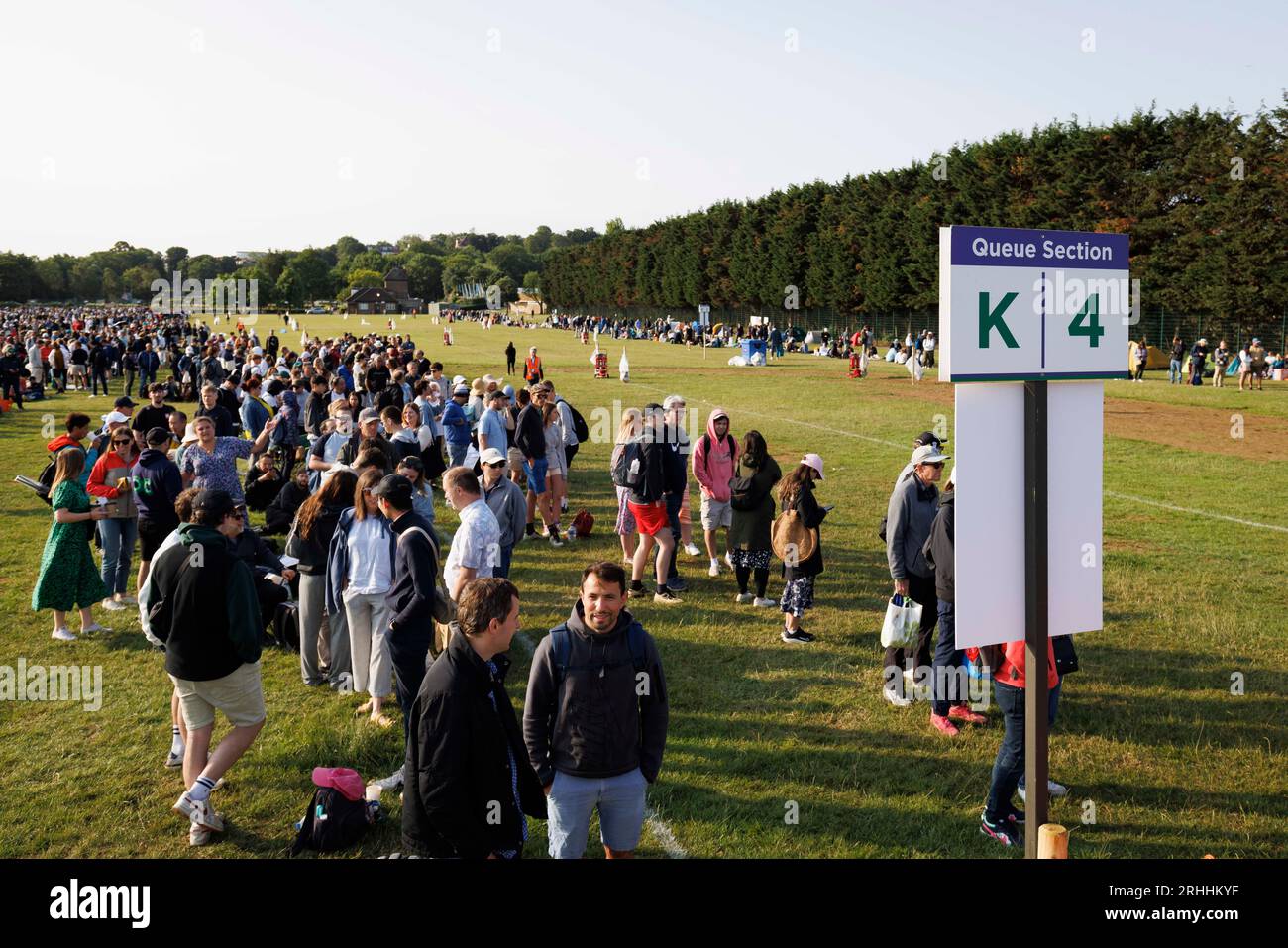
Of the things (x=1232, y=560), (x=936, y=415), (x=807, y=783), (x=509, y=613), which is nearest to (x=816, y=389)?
(x=936, y=415)

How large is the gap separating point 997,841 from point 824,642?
362cm

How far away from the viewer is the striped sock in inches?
238

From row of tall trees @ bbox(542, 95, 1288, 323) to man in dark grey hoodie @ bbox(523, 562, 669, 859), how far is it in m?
40.8

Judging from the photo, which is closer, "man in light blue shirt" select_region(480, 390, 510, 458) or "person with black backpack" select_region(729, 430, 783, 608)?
"person with black backpack" select_region(729, 430, 783, 608)

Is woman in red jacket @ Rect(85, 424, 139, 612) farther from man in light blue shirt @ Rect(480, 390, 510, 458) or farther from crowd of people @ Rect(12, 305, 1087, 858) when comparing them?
man in light blue shirt @ Rect(480, 390, 510, 458)

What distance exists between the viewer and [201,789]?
19.9 feet

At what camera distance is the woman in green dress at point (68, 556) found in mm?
9430

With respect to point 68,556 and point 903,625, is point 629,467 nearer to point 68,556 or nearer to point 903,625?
point 903,625

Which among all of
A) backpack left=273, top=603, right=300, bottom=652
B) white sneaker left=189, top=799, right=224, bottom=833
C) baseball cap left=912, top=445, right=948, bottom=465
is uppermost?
baseball cap left=912, top=445, right=948, bottom=465

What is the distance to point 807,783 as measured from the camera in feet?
22.1

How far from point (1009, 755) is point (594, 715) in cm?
283

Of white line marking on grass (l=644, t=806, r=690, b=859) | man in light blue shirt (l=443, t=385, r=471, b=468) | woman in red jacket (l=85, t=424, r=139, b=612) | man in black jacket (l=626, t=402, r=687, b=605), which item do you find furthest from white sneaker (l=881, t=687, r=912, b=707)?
man in light blue shirt (l=443, t=385, r=471, b=468)

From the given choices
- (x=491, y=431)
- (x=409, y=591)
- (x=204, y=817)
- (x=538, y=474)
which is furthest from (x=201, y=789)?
(x=538, y=474)

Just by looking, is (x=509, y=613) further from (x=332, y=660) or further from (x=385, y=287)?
(x=385, y=287)
